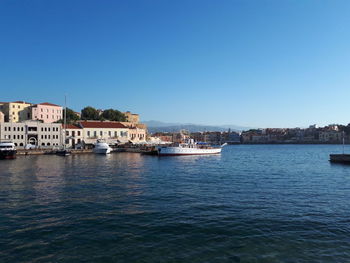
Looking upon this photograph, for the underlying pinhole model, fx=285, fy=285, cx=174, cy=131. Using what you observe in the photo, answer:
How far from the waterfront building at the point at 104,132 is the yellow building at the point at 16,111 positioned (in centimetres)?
2598

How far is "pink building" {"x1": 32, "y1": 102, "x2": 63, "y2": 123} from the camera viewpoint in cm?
8944

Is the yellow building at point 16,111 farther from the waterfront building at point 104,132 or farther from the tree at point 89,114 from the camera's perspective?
the waterfront building at point 104,132

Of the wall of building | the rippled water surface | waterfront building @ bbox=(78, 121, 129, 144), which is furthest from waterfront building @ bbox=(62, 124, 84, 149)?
the rippled water surface

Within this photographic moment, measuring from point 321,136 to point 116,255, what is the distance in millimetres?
216460

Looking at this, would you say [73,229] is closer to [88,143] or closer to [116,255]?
[116,255]

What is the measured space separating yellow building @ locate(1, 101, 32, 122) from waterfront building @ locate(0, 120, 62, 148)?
23.3 metres

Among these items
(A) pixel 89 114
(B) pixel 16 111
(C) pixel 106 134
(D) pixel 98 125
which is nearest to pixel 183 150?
(C) pixel 106 134

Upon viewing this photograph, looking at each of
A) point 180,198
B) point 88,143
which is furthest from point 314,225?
point 88,143

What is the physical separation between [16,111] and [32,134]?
28785 millimetres

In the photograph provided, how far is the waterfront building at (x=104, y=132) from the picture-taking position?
254ft

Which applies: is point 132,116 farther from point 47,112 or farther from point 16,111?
point 16,111

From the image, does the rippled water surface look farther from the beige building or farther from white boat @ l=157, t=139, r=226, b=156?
the beige building

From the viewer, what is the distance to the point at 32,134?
7112 centimetres

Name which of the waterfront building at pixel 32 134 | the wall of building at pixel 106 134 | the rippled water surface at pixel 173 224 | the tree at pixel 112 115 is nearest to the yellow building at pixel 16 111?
the waterfront building at pixel 32 134
